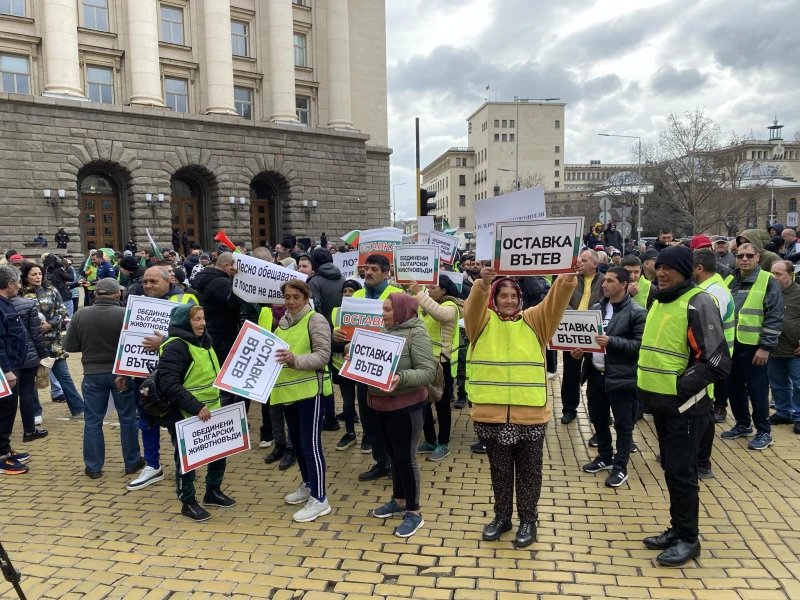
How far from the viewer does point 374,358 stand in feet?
16.4

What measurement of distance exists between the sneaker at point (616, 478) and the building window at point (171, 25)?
3139 centimetres

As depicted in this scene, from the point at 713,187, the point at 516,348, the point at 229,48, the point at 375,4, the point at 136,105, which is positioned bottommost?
the point at 516,348

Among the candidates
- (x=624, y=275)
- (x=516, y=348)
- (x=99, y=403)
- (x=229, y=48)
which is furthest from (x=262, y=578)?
(x=229, y=48)

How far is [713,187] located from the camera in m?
34.7

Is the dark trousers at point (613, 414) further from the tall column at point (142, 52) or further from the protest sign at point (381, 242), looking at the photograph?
the tall column at point (142, 52)

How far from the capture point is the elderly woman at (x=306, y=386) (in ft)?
17.1

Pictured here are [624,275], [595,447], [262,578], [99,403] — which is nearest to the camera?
[262,578]

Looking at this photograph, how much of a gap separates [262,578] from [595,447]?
14.2ft

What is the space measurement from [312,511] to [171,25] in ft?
104

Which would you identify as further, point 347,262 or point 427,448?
point 347,262

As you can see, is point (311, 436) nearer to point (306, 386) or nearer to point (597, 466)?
point (306, 386)

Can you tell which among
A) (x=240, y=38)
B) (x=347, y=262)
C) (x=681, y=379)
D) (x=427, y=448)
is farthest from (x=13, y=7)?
(x=681, y=379)

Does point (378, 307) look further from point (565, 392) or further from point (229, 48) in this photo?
point (229, 48)

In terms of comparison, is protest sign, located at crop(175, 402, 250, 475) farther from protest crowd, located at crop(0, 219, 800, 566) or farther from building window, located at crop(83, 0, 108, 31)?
building window, located at crop(83, 0, 108, 31)
